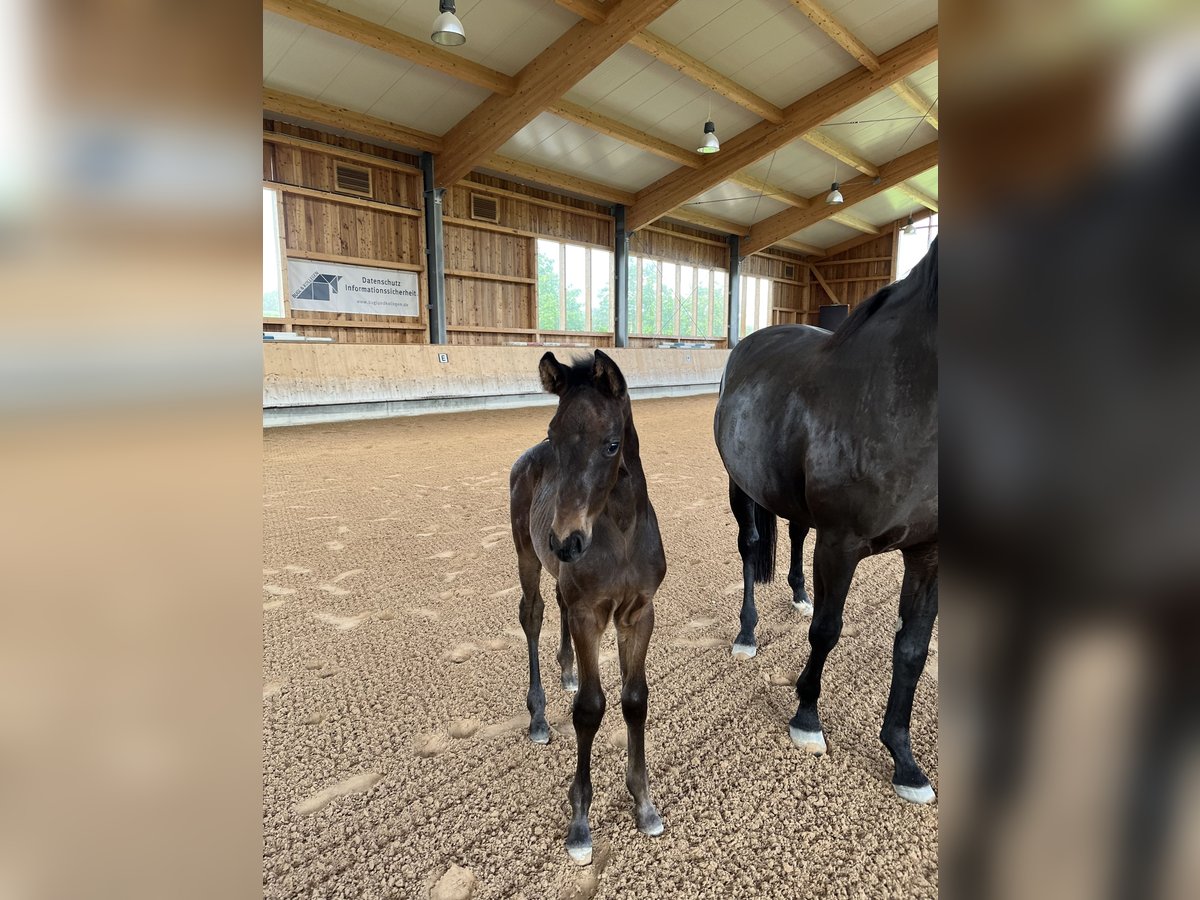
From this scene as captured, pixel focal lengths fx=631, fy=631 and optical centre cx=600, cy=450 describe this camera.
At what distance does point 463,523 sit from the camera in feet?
13.3

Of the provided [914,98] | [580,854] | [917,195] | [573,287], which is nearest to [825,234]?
[917,195]

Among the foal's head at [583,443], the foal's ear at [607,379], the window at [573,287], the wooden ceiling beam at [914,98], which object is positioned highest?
the wooden ceiling beam at [914,98]

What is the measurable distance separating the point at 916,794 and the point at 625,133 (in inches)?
474

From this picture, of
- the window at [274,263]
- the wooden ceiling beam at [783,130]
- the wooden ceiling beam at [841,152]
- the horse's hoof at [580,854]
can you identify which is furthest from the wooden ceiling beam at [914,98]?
the horse's hoof at [580,854]

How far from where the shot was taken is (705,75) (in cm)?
1010

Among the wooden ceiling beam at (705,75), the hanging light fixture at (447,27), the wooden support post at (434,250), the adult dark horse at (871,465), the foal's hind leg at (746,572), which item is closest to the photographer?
the adult dark horse at (871,465)

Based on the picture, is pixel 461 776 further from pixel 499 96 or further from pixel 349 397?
pixel 499 96

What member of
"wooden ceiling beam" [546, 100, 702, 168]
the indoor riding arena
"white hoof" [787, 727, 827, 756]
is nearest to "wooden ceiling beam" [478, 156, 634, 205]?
the indoor riding arena

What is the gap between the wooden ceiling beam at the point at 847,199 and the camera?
1530 cm

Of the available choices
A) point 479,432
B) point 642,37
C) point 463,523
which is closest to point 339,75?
point 642,37

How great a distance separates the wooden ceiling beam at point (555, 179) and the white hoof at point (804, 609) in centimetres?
1093

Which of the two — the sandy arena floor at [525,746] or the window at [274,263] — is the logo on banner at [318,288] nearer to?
the window at [274,263]

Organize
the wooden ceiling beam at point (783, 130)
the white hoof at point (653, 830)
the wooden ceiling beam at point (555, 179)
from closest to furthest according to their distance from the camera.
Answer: the white hoof at point (653, 830)
the wooden ceiling beam at point (783, 130)
the wooden ceiling beam at point (555, 179)
